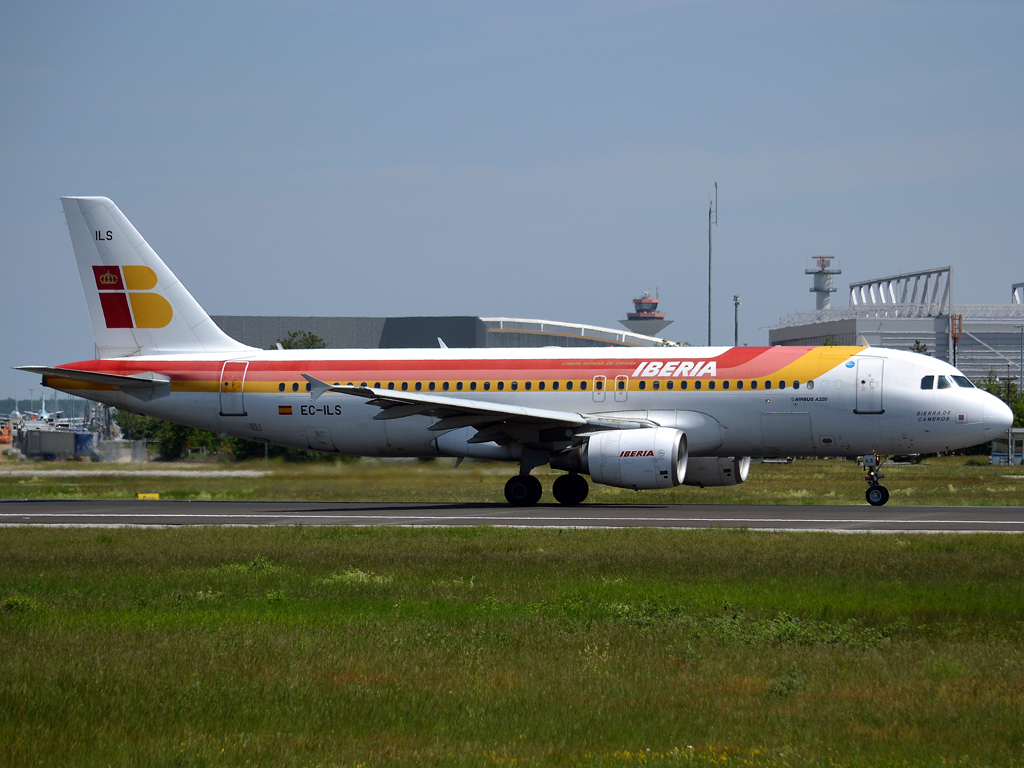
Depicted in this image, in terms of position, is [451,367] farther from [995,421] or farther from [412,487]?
[995,421]

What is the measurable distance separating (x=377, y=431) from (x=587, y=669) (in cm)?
2145

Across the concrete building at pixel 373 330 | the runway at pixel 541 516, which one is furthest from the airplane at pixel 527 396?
the concrete building at pixel 373 330

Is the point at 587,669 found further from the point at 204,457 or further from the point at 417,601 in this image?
the point at 204,457

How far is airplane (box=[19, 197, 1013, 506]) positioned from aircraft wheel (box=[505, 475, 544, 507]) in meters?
0.05

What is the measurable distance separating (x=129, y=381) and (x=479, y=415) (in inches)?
412

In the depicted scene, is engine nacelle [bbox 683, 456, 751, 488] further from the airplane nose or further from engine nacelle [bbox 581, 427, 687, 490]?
the airplane nose

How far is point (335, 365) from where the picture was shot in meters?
30.8

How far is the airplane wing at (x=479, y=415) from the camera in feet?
88.1

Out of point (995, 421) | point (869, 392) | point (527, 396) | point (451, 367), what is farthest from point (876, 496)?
point (451, 367)

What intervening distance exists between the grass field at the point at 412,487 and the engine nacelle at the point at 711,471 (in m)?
1.00

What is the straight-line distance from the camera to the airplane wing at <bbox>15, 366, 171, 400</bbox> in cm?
3034

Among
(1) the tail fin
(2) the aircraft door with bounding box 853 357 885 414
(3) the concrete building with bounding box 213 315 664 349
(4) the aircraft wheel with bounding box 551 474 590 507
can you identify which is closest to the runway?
(4) the aircraft wheel with bounding box 551 474 590 507

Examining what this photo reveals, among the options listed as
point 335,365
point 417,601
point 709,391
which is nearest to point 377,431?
point 335,365

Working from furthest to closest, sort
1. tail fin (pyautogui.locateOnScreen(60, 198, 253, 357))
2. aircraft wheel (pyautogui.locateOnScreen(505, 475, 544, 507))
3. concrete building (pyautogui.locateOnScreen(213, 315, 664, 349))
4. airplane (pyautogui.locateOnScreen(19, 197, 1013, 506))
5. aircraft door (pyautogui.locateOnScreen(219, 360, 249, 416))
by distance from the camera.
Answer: concrete building (pyautogui.locateOnScreen(213, 315, 664, 349)), tail fin (pyautogui.locateOnScreen(60, 198, 253, 357)), aircraft door (pyautogui.locateOnScreen(219, 360, 249, 416)), aircraft wheel (pyautogui.locateOnScreen(505, 475, 544, 507)), airplane (pyautogui.locateOnScreen(19, 197, 1013, 506))
